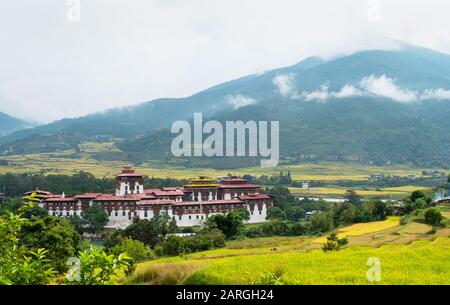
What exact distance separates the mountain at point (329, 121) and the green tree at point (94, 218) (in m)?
52.1

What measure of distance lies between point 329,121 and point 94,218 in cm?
9434

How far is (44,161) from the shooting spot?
294ft

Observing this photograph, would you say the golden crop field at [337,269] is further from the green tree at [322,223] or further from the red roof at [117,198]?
the red roof at [117,198]

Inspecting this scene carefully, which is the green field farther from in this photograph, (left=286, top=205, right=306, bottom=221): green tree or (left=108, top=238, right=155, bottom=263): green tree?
(left=286, top=205, right=306, bottom=221): green tree

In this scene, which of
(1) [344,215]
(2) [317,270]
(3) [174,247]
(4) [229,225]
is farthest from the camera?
(1) [344,215]

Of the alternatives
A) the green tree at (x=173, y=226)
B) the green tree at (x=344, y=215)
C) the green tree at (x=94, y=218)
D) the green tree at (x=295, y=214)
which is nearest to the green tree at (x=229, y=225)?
the green tree at (x=344, y=215)

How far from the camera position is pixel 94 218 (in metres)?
36.2

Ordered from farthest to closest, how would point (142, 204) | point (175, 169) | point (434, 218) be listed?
1. point (175, 169)
2. point (142, 204)
3. point (434, 218)

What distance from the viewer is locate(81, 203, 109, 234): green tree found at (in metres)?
36.2

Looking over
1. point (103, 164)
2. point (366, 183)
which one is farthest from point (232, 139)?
point (366, 183)

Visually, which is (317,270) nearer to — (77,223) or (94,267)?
(94,267)

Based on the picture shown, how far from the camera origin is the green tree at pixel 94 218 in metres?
36.2

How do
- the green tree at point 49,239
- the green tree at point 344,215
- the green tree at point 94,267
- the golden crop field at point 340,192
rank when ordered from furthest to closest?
the golden crop field at point 340,192, the green tree at point 344,215, the green tree at point 49,239, the green tree at point 94,267

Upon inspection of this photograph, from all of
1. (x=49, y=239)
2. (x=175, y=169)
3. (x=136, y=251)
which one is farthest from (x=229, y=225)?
(x=175, y=169)
